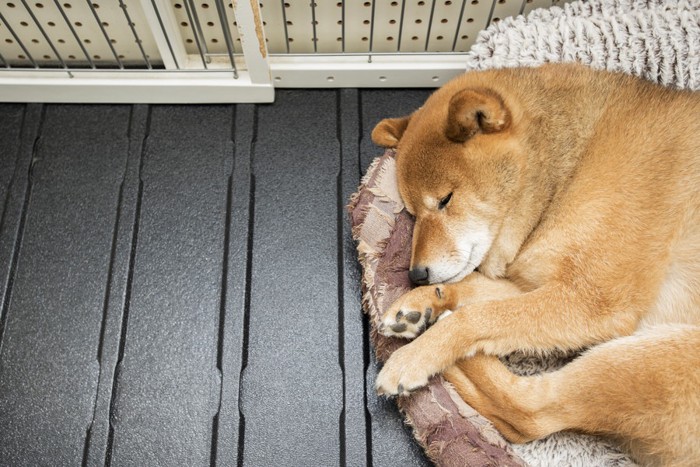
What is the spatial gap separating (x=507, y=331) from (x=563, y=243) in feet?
1.09

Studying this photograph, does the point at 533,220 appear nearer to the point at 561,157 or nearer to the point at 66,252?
the point at 561,157

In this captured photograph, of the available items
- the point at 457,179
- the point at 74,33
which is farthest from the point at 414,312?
the point at 74,33

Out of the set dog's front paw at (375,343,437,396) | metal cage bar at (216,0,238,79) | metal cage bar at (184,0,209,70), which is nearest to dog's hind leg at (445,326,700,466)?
dog's front paw at (375,343,437,396)

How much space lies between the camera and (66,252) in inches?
104

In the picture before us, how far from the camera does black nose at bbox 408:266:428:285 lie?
221cm

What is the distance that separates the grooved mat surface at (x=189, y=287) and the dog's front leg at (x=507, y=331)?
0.89 ft

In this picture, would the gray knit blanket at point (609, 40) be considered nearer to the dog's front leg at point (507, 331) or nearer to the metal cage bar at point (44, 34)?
the dog's front leg at point (507, 331)

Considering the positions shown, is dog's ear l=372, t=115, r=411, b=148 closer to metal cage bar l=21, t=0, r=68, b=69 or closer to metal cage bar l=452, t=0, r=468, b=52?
metal cage bar l=452, t=0, r=468, b=52

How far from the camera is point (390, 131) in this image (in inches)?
94.2

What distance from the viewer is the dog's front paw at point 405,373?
2.12 m

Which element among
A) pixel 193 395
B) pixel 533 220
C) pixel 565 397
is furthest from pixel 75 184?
pixel 565 397

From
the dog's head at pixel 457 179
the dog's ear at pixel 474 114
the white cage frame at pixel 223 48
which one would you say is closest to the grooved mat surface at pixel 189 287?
the white cage frame at pixel 223 48

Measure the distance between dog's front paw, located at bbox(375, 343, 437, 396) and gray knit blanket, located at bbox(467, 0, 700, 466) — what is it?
3.76ft

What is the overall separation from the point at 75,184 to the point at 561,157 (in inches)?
75.5
